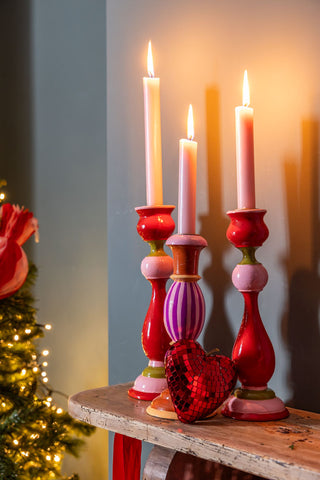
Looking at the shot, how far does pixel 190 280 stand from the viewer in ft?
2.32

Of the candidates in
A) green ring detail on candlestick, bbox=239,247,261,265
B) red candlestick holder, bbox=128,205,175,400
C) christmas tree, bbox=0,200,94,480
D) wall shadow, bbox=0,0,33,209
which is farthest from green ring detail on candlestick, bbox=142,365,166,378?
wall shadow, bbox=0,0,33,209

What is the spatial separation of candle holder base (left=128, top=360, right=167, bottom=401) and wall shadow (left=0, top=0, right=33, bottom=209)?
3.89 feet

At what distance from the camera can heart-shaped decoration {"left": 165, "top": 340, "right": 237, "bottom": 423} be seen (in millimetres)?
607

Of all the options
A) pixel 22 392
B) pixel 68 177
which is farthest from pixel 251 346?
pixel 68 177

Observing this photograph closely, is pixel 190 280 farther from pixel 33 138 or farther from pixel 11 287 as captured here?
pixel 33 138

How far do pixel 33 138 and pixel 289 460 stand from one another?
155cm

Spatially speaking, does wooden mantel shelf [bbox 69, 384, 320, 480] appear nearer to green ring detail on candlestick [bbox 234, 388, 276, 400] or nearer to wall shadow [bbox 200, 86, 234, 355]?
green ring detail on candlestick [bbox 234, 388, 276, 400]

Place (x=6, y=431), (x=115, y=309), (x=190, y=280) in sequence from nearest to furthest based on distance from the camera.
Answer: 1. (x=190, y=280)
2. (x=115, y=309)
3. (x=6, y=431)

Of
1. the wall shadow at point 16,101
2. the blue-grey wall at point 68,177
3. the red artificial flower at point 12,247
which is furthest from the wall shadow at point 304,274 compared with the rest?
the wall shadow at point 16,101

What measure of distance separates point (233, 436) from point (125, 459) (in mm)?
275

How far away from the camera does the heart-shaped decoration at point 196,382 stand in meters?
0.61

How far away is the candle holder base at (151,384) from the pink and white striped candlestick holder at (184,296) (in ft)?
0.10

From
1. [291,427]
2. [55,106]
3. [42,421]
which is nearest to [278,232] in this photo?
[291,427]

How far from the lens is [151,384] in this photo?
740 mm
